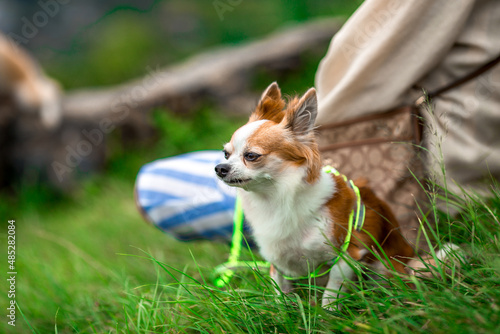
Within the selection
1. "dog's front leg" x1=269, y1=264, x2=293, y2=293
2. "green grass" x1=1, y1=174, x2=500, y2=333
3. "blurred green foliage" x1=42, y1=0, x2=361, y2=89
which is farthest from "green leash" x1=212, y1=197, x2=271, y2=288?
"blurred green foliage" x1=42, y1=0, x2=361, y2=89

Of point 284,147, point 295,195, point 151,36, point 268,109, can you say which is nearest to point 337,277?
point 295,195

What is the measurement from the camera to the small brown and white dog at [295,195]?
1.39m

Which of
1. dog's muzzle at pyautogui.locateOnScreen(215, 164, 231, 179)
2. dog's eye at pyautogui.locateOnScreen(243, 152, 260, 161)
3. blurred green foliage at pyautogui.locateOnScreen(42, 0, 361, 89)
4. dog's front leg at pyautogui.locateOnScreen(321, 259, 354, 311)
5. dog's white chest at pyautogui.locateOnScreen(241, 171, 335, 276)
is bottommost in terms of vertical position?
blurred green foliage at pyautogui.locateOnScreen(42, 0, 361, 89)

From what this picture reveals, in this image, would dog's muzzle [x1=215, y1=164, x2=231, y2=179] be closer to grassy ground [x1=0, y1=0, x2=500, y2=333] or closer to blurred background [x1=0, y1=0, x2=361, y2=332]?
grassy ground [x1=0, y1=0, x2=500, y2=333]

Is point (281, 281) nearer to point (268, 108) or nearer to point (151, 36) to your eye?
point (268, 108)

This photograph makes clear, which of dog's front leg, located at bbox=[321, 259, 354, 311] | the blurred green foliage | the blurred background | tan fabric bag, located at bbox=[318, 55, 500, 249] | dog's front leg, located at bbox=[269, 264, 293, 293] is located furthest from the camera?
the blurred green foliage

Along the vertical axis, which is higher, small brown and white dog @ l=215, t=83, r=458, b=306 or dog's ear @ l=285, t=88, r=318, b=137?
dog's ear @ l=285, t=88, r=318, b=137

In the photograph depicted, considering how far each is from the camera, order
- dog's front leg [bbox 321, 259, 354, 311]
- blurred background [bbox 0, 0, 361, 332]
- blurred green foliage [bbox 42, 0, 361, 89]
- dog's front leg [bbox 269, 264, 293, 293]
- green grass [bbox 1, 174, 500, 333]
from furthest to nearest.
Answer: blurred green foliage [bbox 42, 0, 361, 89], blurred background [bbox 0, 0, 361, 332], dog's front leg [bbox 269, 264, 293, 293], dog's front leg [bbox 321, 259, 354, 311], green grass [bbox 1, 174, 500, 333]

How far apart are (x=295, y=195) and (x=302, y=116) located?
10.7 inches

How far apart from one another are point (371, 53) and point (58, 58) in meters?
11.0

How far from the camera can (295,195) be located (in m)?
1.43

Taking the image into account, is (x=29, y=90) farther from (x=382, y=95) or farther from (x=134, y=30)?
(x=134, y=30)

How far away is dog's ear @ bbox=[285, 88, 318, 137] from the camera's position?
1.42m

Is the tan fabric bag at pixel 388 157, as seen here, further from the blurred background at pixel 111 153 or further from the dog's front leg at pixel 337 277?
the blurred background at pixel 111 153
